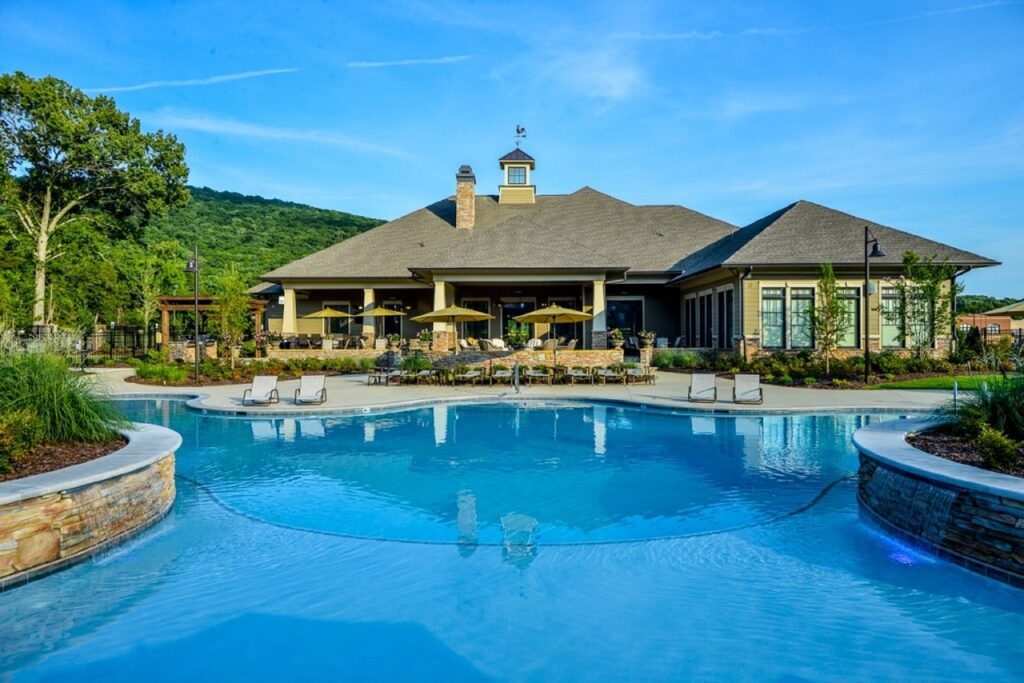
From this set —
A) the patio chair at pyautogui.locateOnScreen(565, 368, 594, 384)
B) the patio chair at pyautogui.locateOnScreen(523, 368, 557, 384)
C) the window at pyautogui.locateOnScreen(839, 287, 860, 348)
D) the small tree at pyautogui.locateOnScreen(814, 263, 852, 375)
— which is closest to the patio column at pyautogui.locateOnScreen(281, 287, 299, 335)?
the patio chair at pyautogui.locateOnScreen(523, 368, 557, 384)

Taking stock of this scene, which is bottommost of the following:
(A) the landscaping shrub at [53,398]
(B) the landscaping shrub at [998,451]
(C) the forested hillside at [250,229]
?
(B) the landscaping shrub at [998,451]

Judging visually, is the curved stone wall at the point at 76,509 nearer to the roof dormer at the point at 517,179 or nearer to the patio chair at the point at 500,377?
the patio chair at the point at 500,377

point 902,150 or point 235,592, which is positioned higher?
point 902,150

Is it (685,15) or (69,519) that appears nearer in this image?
(69,519)

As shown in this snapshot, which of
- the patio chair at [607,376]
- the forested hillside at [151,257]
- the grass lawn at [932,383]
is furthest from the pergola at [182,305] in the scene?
the grass lawn at [932,383]

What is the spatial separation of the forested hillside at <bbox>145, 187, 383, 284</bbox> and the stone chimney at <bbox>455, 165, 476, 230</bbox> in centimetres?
2022

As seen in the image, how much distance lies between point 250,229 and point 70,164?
30.0 metres

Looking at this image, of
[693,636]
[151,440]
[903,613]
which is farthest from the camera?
[151,440]

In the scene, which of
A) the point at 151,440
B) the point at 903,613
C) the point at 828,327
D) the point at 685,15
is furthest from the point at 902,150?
the point at 151,440

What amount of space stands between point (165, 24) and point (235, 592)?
18426 millimetres

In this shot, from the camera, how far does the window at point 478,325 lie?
2559cm

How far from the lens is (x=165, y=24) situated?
681 inches

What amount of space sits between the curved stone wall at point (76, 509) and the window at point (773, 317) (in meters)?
18.7

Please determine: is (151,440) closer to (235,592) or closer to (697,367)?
(235,592)
